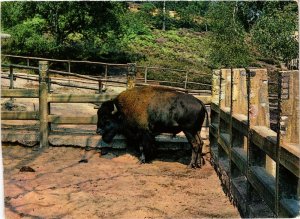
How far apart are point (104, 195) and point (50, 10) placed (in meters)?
21.7

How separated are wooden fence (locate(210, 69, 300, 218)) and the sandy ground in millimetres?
388

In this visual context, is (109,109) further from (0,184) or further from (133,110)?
(0,184)

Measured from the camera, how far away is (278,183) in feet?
10.1

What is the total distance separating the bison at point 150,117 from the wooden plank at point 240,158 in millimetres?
2000

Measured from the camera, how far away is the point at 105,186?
229 inches

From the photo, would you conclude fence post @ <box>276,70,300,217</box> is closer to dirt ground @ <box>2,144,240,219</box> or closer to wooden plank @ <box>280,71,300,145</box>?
wooden plank @ <box>280,71,300,145</box>

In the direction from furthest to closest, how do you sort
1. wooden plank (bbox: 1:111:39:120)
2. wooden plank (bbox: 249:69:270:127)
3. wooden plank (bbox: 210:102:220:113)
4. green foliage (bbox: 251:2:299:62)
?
1. green foliage (bbox: 251:2:299:62)
2. wooden plank (bbox: 1:111:39:120)
3. wooden plank (bbox: 210:102:220:113)
4. wooden plank (bbox: 249:69:270:127)

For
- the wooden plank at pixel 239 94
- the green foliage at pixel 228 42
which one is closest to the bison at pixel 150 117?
the wooden plank at pixel 239 94

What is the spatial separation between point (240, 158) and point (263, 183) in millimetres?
1094

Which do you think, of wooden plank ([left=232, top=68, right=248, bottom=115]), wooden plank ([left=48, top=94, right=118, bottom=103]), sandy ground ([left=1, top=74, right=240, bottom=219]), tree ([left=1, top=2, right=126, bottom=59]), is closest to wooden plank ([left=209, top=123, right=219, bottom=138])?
sandy ground ([left=1, top=74, right=240, bottom=219])

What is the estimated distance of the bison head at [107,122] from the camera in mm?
7883

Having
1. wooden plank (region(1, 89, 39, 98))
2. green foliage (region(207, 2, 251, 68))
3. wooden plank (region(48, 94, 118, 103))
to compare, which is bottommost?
wooden plank (region(48, 94, 118, 103))

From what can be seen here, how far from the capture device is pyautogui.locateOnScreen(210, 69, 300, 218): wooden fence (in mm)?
2941

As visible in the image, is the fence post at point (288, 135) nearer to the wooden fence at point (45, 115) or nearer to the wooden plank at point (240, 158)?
the wooden plank at point (240, 158)
